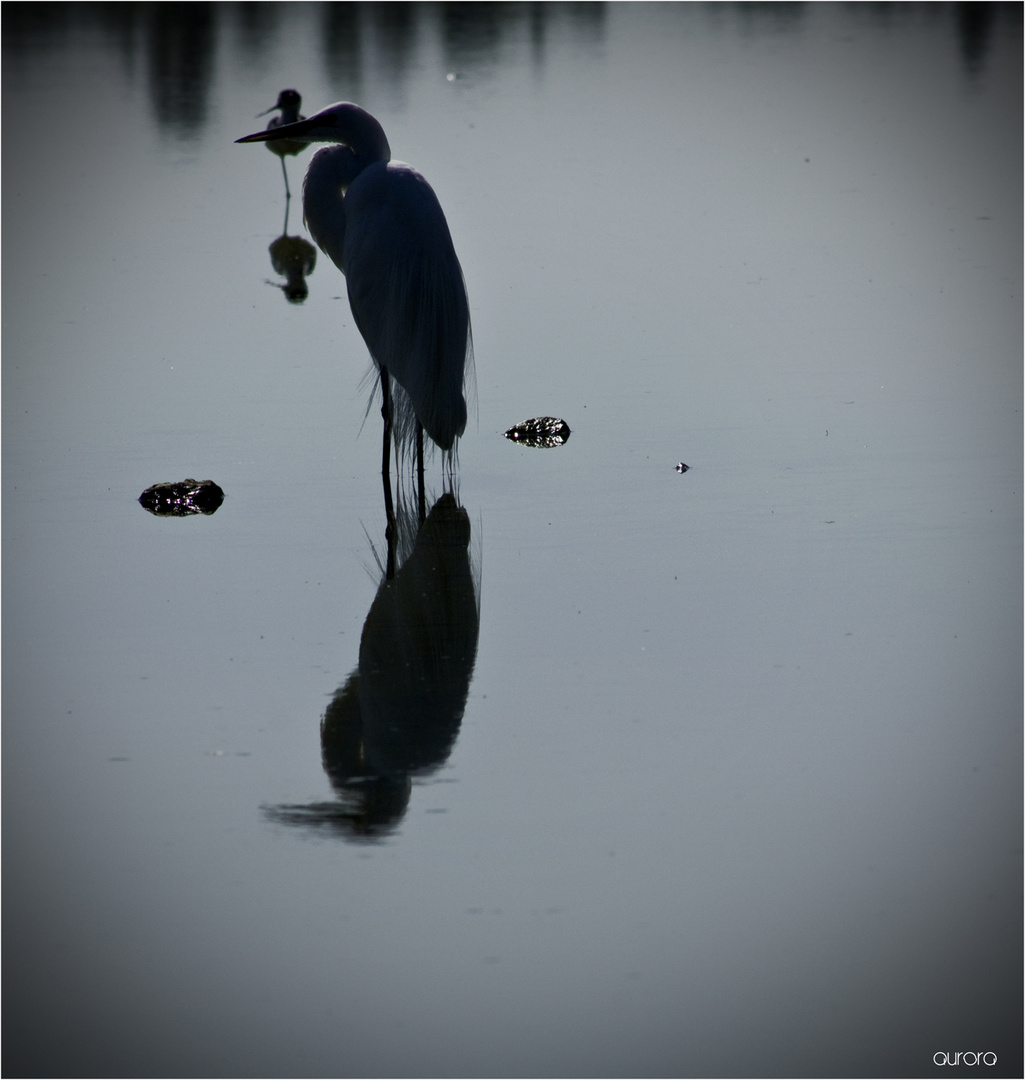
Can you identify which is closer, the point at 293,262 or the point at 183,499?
the point at 183,499

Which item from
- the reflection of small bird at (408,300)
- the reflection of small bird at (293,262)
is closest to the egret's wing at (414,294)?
the reflection of small bird at (408,300)

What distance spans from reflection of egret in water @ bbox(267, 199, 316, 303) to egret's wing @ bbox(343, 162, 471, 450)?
2.65 m

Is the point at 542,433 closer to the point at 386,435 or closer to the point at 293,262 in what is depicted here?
the point at 386,435

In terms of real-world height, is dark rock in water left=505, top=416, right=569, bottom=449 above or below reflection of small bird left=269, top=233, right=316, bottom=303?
below

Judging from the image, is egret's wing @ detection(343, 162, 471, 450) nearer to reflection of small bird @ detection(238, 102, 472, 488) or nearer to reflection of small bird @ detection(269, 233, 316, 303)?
reflection of small bird @ detection(238, 102, 472, 488)

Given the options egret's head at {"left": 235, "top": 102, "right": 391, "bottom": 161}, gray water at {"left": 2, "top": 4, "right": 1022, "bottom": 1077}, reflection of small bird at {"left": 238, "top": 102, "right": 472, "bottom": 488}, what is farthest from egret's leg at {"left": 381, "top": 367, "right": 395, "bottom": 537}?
egret's head at {"left": 235, "top": 102, "right": 391, "bottom": 161}

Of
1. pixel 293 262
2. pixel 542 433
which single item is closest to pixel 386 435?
pixel 542 433

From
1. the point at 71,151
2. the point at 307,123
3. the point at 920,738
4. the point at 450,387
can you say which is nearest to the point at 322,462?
the point at 450,387

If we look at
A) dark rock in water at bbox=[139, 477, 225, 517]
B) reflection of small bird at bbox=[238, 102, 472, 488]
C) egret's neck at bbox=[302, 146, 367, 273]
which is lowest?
dark rock in water at bbox=[139, 477, 225, 517]

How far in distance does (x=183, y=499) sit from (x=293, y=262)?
404 cm

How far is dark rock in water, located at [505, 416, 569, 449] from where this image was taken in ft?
18.1

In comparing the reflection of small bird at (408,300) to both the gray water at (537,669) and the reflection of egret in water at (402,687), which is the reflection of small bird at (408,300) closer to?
the gray water at (537,669)

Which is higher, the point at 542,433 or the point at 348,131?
the point at 348,131

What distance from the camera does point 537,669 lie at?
370cm
